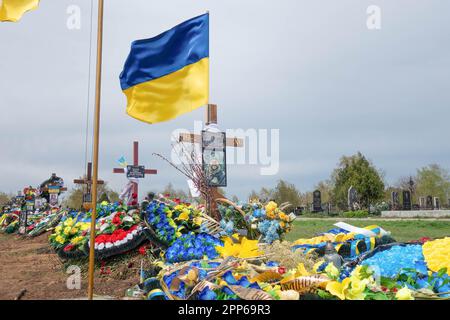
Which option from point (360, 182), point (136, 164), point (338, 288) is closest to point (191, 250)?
point (338, 288)

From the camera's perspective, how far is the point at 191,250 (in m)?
4.77

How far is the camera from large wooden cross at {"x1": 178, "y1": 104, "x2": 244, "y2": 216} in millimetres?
7461

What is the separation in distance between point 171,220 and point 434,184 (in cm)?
3964

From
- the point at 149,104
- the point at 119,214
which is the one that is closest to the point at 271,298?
the point at 149,104

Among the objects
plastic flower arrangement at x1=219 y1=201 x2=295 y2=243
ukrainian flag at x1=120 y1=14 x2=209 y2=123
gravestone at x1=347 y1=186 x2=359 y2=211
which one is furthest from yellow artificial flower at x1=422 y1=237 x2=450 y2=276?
gravestone at x1=347 y1=186 x2=359 y2=211

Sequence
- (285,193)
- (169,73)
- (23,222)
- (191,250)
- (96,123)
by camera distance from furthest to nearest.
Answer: (285,193) < (23,222) < (169,73) < (191,250) < (96,123)

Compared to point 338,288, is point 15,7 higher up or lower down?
higher up

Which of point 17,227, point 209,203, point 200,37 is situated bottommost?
point 17,227

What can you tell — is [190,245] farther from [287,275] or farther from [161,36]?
[161,36]

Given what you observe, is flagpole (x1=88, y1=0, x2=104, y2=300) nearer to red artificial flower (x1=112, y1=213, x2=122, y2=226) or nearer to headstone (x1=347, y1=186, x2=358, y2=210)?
red artificial flower (x1=112, y1=213, x2=122, y2=226)

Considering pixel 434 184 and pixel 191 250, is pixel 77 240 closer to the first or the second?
pixel 191 250

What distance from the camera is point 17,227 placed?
21.4 meters

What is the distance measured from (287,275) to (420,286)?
1111mm

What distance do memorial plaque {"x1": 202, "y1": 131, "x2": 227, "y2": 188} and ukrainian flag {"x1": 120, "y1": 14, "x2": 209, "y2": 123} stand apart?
2390mm
